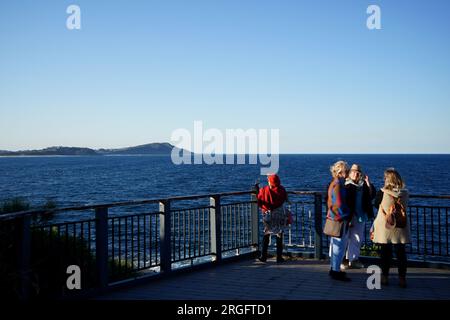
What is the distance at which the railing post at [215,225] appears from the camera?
8.81 meters

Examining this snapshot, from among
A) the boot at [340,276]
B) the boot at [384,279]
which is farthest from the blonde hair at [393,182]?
the boot at [340,276]

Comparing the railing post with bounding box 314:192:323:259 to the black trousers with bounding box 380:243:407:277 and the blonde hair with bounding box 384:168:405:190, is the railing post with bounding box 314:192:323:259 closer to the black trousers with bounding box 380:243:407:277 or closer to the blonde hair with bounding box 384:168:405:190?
the black trousers with bounding box 380:243:407:277

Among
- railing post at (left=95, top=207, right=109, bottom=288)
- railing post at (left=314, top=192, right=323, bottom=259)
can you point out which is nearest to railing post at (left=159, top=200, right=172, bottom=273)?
railing post at (left=95, top=207, right=109, bottom=288)

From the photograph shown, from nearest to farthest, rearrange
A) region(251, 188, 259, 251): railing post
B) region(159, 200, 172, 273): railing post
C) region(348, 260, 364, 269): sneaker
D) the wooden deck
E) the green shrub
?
the green shrub
the wooden deck
region(159, 200, 172, 273): railing post
region(348, 260, 364, 269): sneaker
region(251, 188, 259, 251): railing post

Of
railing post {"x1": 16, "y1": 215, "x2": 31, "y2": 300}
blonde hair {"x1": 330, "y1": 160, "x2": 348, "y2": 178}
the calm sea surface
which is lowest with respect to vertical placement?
the calm sea surface

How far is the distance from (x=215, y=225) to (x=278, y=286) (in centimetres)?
201

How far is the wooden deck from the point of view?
6.68 m

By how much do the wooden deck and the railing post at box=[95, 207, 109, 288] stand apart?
0.82ft

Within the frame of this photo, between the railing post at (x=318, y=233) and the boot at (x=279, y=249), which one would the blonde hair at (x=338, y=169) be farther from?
the boot at (x=279, y=249)

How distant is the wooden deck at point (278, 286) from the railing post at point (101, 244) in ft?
0.82

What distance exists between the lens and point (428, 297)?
21.4 ft
